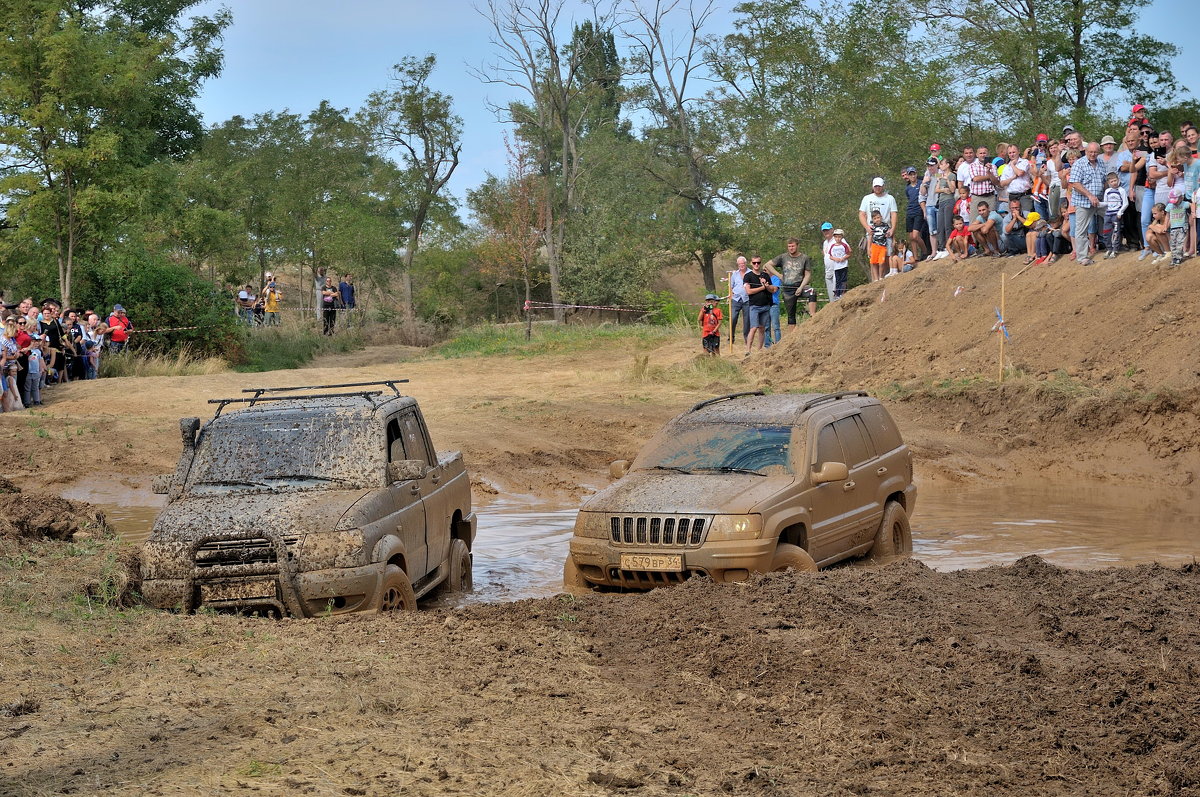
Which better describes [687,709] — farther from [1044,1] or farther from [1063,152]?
[1044,1]

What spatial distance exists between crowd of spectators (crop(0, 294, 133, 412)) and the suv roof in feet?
46.0

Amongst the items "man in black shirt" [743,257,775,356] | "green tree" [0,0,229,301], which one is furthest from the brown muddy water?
"green tree" [0,0,229,301]

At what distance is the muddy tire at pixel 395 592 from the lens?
31.4ft

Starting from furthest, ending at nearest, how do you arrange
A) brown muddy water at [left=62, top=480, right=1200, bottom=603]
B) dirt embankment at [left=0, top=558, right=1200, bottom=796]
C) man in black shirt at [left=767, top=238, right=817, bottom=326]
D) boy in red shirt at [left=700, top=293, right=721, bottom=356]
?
1. boy in red shirt at [left=700, top=293, right=721, bottom=356]
2. man in black shirt at [left=767, top=238, right=817, bottom=326]
3. brown muddy water at [left=62, top=480, right=1200, bottom=603]
4. dirt embankment at [left=0, top=558, right=1200, bottom=796]

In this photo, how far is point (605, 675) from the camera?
775 centimetres

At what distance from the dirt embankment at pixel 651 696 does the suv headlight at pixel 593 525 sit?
129cm

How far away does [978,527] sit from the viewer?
621 inches

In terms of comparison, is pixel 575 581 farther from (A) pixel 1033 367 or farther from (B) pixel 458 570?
(A) pixel 1033 367

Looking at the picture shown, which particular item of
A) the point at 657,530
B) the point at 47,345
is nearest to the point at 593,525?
the point at 657,530

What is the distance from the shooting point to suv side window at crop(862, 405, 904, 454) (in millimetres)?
12758

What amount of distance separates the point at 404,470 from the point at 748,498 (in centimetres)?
282

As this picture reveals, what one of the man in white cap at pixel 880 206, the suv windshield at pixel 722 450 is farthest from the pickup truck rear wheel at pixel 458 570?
the man in white cap at pixel 880 206

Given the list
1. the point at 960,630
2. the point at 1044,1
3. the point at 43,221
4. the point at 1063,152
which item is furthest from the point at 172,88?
the point at 960,630

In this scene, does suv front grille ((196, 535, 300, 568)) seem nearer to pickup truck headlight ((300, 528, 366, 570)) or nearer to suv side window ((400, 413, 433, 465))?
pickup truck headlight ((300, 528, 366, 570))
